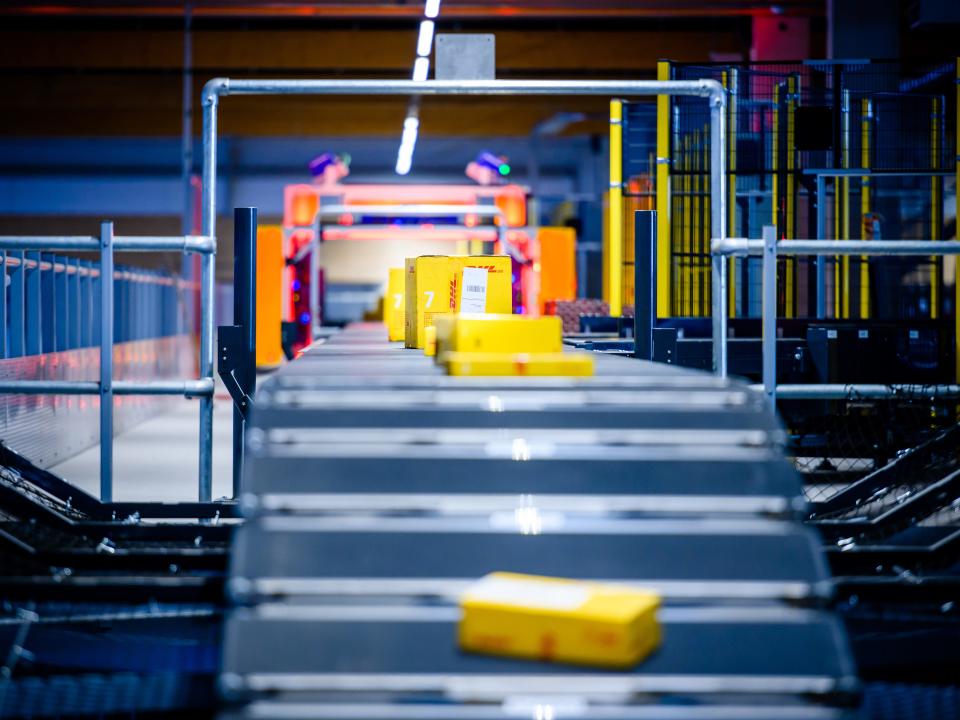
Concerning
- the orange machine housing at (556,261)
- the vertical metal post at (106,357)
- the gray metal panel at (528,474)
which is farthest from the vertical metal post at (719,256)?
the orange machine housing at (556,261)

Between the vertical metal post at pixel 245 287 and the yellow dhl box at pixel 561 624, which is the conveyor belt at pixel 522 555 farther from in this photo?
the vertical metal post at pixel 245 287

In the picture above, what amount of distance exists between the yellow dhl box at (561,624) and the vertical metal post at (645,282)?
241 cm

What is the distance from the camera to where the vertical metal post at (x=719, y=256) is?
370 cm

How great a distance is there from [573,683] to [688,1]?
10.9 meters

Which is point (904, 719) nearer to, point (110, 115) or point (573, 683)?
point (573, 683)

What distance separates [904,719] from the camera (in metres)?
2.69

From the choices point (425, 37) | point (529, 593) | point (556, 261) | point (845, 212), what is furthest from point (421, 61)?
point (529, 593)

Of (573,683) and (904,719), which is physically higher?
(573,683)

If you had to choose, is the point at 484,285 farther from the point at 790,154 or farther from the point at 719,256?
the point at 790,154

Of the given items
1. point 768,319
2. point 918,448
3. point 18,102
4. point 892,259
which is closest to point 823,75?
point 892,259

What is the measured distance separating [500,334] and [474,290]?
107 centimetres

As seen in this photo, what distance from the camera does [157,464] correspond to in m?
8.51

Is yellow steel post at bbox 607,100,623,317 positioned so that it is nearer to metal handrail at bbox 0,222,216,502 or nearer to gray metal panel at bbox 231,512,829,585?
metal handrail at bbox 0,222,216,502

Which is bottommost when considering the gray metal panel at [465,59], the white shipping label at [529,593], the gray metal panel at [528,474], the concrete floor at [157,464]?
the concrete floor at [157,464]
